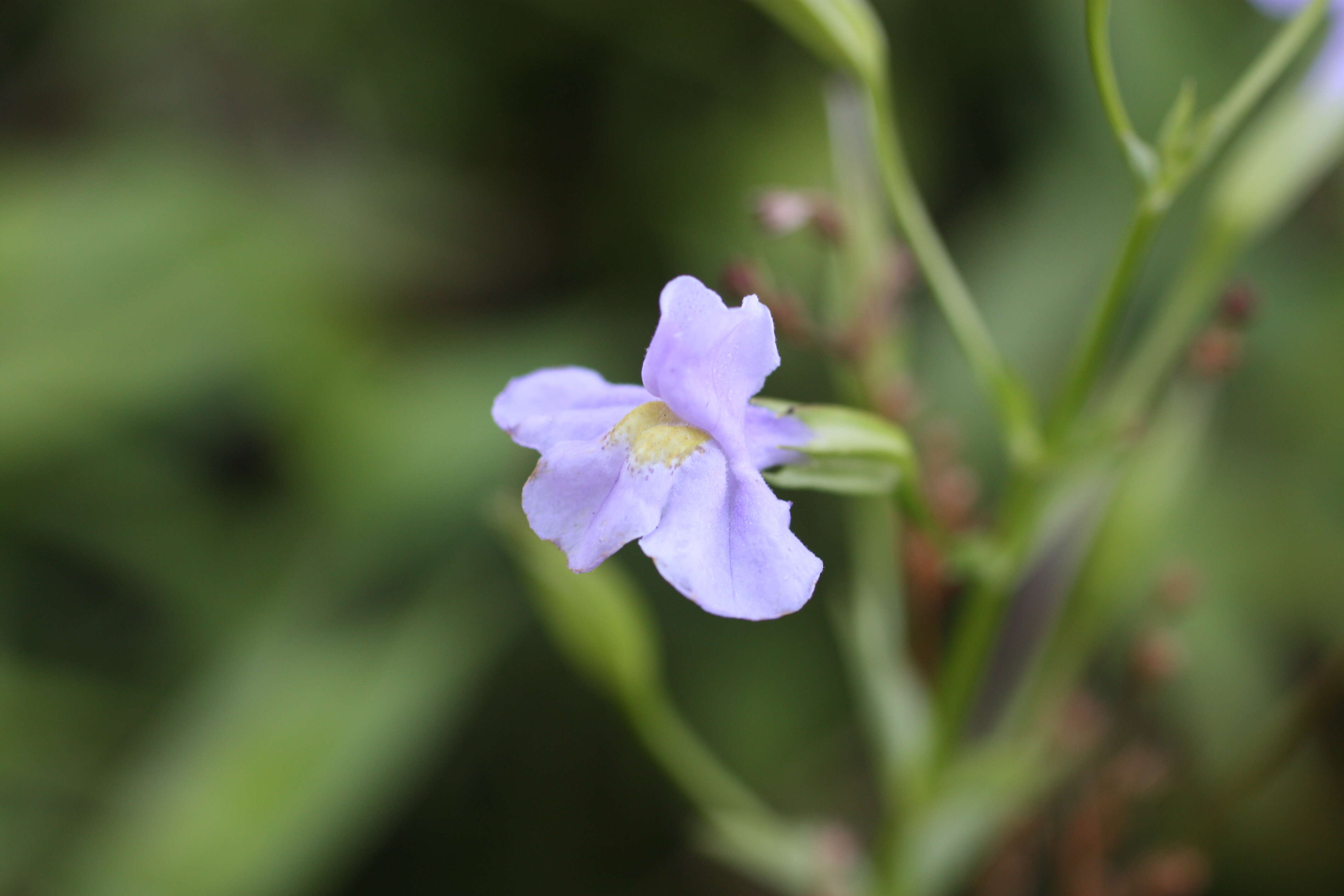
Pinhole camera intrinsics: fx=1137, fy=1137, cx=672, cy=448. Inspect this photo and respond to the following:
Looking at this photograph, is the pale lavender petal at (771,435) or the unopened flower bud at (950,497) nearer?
the pale lavender petal at (771,435)

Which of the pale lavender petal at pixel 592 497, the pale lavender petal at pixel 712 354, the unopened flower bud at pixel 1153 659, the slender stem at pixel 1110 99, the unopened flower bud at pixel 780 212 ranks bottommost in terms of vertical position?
the unopened flower bud at pixel 1153 659

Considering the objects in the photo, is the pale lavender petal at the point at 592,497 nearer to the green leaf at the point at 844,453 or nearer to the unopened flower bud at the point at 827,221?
the green leaf at the point at 844,453

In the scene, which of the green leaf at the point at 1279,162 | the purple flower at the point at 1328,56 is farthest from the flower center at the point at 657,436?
the purple flower at the point at 1328,56

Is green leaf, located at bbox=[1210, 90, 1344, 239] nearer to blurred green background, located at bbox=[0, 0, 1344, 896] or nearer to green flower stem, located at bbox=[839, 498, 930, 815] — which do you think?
green flower stem, located at bbox=[839, 498, 930, 815]

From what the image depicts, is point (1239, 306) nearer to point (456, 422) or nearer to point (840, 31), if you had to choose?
point (840, 31)

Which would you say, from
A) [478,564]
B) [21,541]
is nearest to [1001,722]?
[478,564]

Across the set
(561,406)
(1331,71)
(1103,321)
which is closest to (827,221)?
(1103,321)
